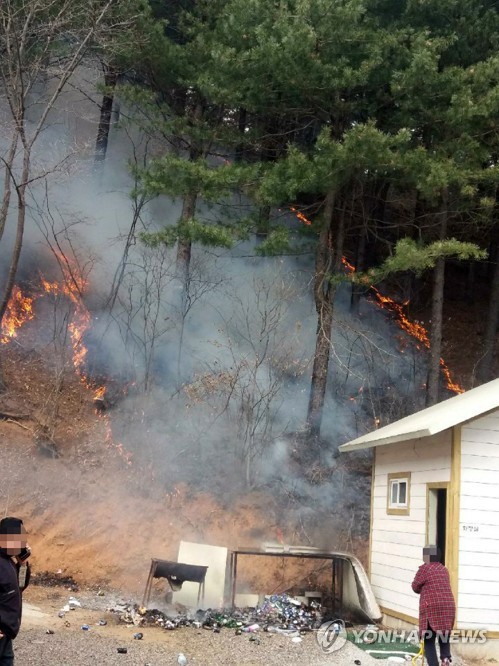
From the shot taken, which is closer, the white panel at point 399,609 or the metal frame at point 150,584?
the white panel at point 399,609

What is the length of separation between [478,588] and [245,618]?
3612 millimetres

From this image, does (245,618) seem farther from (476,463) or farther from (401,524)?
(476,463)

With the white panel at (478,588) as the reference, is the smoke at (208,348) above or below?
above

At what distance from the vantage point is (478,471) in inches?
337

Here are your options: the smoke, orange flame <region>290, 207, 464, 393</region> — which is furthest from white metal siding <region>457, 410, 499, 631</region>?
orange flame <region>290, 207, 464, 393</region>

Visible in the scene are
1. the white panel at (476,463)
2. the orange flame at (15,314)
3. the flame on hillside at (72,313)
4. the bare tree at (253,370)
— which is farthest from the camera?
the orange flame at (15,314)

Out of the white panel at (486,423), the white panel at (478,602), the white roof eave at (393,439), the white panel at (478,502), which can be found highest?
the white panel at (486,423)

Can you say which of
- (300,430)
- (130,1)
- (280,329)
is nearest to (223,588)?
(300,430)

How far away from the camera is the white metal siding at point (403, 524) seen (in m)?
9.12

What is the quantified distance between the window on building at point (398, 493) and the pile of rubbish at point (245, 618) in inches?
84.6

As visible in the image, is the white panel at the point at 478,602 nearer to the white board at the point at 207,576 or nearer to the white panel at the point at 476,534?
the white panel at the point at 476,534

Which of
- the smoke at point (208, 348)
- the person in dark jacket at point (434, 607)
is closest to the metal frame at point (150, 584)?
the smoke at point (208, 348)

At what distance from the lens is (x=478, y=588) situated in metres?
8.25

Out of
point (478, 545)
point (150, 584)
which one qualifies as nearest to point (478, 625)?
point (478, 545)
